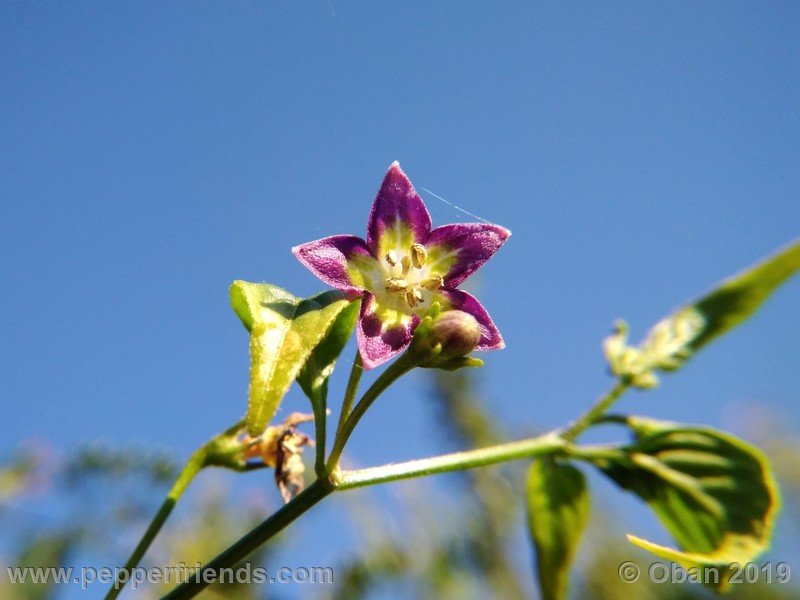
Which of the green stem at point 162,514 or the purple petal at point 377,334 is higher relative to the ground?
the purple petal at point 377,334

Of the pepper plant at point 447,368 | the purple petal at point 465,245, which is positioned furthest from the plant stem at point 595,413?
the purple petal at point 465,245

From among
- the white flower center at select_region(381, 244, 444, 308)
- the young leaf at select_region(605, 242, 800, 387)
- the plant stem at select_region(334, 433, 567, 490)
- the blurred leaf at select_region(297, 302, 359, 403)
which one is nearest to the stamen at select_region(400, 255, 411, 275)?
the white flower center at select_region(381, 244, 444, 308)

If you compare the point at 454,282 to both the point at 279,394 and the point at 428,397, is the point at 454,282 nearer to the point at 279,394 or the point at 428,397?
the point at 279,394

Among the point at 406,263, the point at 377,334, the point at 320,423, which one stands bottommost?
the point at 320,423

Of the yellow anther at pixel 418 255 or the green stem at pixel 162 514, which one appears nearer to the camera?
the green stem at pixel 162 514

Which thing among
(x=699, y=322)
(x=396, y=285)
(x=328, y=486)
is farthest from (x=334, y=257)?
(x=699, y=322)

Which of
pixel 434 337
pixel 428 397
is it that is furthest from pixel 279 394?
pixel 428 397

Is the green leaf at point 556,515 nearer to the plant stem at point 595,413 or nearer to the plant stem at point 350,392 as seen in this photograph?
the plant stem at point 595,413

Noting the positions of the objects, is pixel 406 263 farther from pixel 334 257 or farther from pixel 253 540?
pixel 253 540
